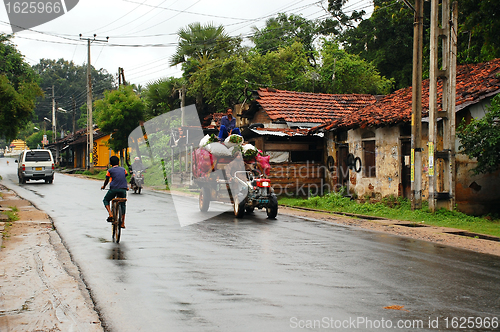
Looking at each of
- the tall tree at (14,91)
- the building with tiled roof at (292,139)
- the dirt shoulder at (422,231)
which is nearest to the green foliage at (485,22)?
the building with tiled roof at (292,139)

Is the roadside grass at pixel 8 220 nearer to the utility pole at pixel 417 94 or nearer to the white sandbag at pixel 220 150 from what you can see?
the white sandbag at pixel 220 150

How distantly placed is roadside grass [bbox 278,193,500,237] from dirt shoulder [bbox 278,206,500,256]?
790 millimetres

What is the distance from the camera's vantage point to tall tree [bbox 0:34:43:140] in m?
26.6

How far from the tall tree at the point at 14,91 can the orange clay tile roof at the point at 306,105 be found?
13.1 m

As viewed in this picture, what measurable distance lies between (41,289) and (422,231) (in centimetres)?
1014

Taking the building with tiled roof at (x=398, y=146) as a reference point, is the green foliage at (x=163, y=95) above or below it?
above

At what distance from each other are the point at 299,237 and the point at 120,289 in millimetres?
5748

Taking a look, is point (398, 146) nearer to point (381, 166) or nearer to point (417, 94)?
point (381, 166)

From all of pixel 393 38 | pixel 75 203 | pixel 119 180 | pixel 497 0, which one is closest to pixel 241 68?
pixel 393 38

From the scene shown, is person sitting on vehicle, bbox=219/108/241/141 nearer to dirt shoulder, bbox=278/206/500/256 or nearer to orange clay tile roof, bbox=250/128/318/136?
dirt shoulder, bbox=278/206/500/256

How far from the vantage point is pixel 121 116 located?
146ft

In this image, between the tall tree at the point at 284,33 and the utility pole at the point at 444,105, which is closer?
the utility pole at the point at 444,105

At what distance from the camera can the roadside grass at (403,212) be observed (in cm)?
1477

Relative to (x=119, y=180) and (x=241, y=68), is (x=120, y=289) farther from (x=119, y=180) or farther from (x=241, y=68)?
(x=241, y=68)
